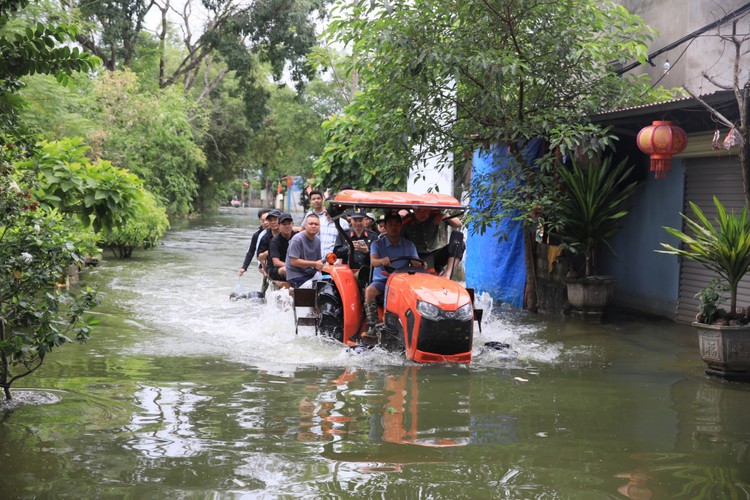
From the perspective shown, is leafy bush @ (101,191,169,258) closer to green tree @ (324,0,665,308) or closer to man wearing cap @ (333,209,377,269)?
green tree @ (324,0,665,308)

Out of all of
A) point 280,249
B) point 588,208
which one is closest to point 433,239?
point 588,208

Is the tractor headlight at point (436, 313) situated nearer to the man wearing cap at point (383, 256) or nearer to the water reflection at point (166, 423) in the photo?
the man wearing cap at point (383, 256)

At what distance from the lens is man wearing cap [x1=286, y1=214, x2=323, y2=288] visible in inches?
432

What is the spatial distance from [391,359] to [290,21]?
24.5 metres

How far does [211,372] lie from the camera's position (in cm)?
802

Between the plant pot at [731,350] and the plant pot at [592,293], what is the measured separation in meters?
3.71

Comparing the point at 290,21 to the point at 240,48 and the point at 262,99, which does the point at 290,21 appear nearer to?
the point at 240,48

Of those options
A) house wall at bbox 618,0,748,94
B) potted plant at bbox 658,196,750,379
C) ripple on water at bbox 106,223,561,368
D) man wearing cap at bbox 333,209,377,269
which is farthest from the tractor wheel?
house wall at bbox 618,0,748,94

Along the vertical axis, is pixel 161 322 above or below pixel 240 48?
below

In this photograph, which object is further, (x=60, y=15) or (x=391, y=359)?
(x=60, y=15)

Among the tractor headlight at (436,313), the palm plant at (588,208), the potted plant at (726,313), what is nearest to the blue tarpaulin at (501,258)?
the palm plant at (588,208)

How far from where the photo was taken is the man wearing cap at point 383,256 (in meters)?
8.94

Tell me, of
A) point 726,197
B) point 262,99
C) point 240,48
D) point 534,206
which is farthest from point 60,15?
point 262,99

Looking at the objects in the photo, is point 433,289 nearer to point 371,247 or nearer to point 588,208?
point 371,247
